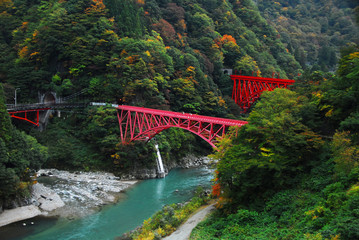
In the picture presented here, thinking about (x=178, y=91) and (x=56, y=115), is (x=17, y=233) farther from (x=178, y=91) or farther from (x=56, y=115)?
(x=178, y=91)

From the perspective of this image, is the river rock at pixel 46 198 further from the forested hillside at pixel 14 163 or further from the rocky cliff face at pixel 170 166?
the rocky cliff face at pixel 170 166

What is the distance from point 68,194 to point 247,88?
3328 centimetres

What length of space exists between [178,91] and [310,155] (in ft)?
87.1

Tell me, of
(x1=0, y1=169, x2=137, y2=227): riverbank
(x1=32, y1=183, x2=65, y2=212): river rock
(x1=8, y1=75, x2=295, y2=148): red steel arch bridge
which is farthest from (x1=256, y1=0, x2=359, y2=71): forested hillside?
(x1=32, y1=183, x2=65, y2=212): river rock

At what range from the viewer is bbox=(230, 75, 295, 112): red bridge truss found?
4431 cm

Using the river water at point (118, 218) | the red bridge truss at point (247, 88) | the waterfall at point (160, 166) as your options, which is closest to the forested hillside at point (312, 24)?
the red bridge truss at point (247, 88)

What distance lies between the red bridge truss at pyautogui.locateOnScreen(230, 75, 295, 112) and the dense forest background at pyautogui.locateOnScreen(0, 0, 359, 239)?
1.66m

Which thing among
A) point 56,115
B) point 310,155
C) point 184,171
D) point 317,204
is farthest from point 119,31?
point 317,204

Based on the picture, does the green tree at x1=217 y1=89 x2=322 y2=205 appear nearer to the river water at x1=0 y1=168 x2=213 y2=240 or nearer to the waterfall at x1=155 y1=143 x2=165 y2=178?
the river water at x1=0 y1=168 x2=213 y2=240

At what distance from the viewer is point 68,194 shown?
24344mm

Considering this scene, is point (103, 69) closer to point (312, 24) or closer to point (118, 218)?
point (118, 218)

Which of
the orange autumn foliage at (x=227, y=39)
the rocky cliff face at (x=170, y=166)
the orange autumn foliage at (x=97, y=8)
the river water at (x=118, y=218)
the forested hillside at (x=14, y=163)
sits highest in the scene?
the orange autumn foliage at (x=97, y=8)

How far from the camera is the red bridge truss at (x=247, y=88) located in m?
44.3

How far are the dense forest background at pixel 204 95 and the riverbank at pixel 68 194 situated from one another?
119 cm
